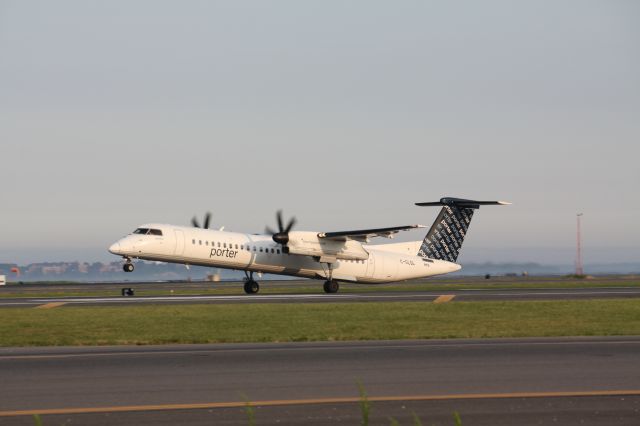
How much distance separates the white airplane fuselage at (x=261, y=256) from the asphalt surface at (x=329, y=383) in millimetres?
28971

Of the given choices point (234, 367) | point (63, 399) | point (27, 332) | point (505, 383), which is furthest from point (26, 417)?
point (27, 332)

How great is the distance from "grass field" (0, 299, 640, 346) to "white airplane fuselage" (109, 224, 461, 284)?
13.8 m

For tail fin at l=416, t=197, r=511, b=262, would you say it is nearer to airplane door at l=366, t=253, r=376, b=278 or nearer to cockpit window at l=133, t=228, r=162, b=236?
airplane door at l=366, t=253, r=376, b=278

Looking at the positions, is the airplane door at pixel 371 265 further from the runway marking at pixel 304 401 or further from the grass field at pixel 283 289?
the runway marking at pixel 304 401

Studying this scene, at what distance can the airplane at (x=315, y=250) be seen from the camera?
5047cm

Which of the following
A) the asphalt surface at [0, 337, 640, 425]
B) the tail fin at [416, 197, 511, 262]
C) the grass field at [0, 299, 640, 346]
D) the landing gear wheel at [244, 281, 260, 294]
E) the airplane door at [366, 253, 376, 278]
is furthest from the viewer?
the tail fin at [416, 197, 511, 262]

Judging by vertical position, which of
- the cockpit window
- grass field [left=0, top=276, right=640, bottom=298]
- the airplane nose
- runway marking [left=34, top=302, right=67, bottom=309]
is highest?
the cockpit window

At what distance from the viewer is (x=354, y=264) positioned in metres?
55.7

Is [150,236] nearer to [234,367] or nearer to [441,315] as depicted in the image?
[441,315]

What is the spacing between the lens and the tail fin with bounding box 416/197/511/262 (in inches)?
2340

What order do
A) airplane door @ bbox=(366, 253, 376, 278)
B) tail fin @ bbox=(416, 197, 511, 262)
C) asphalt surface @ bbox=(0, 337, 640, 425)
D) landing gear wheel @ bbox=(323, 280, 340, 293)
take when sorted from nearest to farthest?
asphalt surface @ bbox=(0, 337, 640, 425), landing gear wheel @ bbox=(323, 280, 340, 293), airplane door @ bbox=(366, 253, 376, 278), tail fin @ bbox=(416, 197, 511, 262)

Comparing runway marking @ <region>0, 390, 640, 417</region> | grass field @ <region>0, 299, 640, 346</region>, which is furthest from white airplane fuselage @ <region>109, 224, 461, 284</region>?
runway marking @ <region>0, 390, 640, 417</region>

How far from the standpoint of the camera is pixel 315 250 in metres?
53.4

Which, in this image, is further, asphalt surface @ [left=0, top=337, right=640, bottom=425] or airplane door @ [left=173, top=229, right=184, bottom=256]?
airplane door @ [left=173, top=229, right=184, bottom=256]
